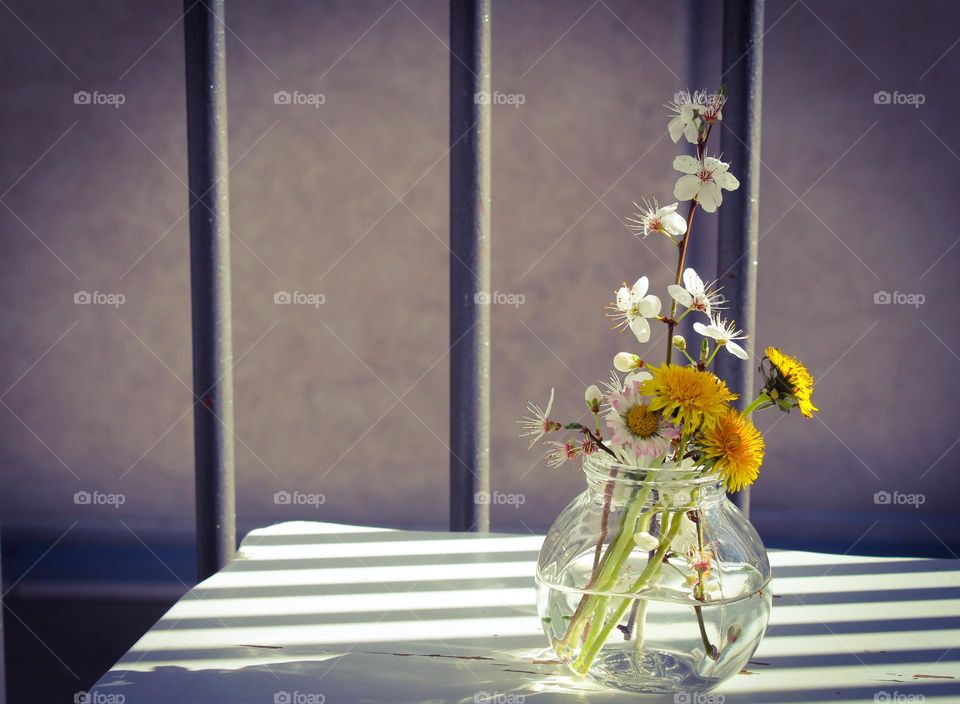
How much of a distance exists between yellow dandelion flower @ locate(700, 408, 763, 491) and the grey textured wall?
255 centimetres

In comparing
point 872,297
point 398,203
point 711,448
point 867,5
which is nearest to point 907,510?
point 872,297

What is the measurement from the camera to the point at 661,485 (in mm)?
782

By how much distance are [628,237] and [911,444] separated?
1.21 metres

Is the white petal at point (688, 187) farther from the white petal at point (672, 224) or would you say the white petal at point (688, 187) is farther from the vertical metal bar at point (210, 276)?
the vertical metal bar at point (210, 276)

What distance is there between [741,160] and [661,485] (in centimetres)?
65

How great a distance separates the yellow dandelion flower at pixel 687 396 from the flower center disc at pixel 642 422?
16 millimetres

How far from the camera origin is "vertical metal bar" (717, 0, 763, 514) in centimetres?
128
